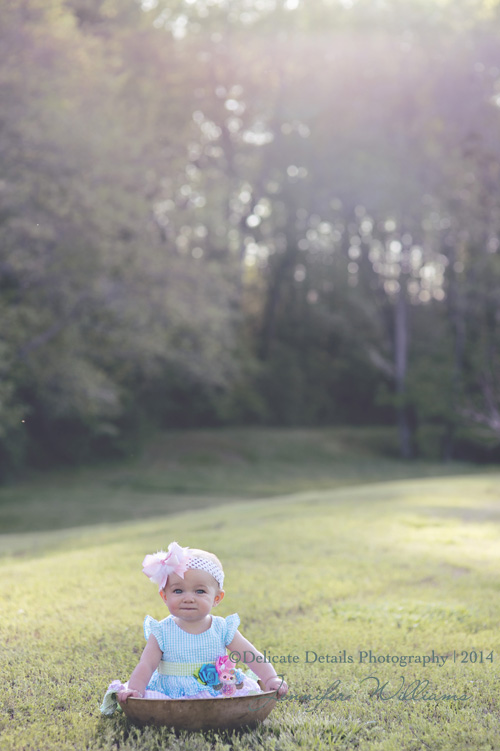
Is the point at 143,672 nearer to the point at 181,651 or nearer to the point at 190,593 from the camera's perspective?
the point at 181,651

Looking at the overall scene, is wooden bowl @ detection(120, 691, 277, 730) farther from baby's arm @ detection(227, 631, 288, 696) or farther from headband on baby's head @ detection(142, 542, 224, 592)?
headband on baby's head @ detection(142, 542, 224, 592)

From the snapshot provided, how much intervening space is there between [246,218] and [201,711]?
2748 centimetres

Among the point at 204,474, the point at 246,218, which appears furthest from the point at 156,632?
the point at 246,218

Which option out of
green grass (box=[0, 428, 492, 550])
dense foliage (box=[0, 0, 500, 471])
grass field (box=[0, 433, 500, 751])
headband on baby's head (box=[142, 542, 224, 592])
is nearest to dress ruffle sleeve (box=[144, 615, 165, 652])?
headband on baby's head (box=[142, 542, 224, 592])

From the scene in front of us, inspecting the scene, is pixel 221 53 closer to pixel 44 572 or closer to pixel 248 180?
pixel 248 180

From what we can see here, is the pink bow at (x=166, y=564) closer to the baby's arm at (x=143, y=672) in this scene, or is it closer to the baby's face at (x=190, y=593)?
the baby's face at (x=190, y=593)

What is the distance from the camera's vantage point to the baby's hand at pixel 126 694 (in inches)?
117

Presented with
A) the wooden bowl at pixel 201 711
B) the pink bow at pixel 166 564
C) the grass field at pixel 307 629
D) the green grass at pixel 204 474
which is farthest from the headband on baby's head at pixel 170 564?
the green grass at pixel 204 474

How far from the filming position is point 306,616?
4.89 m

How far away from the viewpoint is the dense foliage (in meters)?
15.6

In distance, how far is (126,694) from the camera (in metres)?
2.99

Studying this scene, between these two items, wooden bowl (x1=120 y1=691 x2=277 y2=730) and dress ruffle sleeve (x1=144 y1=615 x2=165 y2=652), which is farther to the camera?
dress ruffle sleeve (x1=144 y1=615 x2=165 y2=652)

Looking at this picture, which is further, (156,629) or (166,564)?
(156,629)

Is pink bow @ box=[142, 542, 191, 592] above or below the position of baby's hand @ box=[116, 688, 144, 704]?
above
